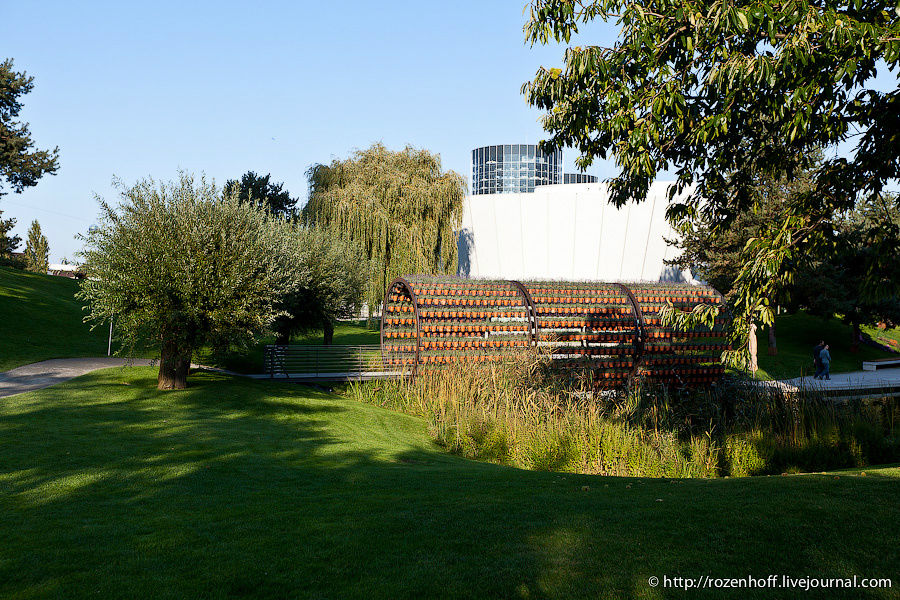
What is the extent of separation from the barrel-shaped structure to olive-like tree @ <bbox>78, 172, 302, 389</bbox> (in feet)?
10.3

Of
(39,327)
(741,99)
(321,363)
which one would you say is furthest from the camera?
(39,327)

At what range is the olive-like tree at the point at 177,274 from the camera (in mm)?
10258

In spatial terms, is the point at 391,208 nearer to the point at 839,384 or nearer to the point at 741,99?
the point at 839,384

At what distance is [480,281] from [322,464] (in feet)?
24.7

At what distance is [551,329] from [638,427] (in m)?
5.46

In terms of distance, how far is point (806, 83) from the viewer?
4820 mm

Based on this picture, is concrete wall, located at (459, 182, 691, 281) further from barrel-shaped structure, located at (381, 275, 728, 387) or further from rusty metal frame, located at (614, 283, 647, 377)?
rusty metal frame, located at (614, 283, 647, 377)

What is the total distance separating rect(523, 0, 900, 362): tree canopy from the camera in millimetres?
4527

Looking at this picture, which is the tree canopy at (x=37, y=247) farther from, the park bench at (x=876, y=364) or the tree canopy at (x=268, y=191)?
the park bench at (x=876, y=364)

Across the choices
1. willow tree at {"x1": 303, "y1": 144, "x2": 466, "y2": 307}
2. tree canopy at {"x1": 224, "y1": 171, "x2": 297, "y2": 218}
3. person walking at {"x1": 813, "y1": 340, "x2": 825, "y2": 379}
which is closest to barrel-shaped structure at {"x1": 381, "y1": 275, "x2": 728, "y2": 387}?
person walking at {"x1": 813, "y1": 340, "x2": 825, "y2": 379}

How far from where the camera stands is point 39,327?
18.2m

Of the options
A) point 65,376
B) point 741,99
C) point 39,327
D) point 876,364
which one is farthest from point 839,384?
point 39,327

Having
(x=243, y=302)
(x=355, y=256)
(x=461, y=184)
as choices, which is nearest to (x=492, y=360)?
(x=243, y=302)

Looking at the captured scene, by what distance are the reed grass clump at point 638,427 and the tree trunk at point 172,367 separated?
3.98 metres
